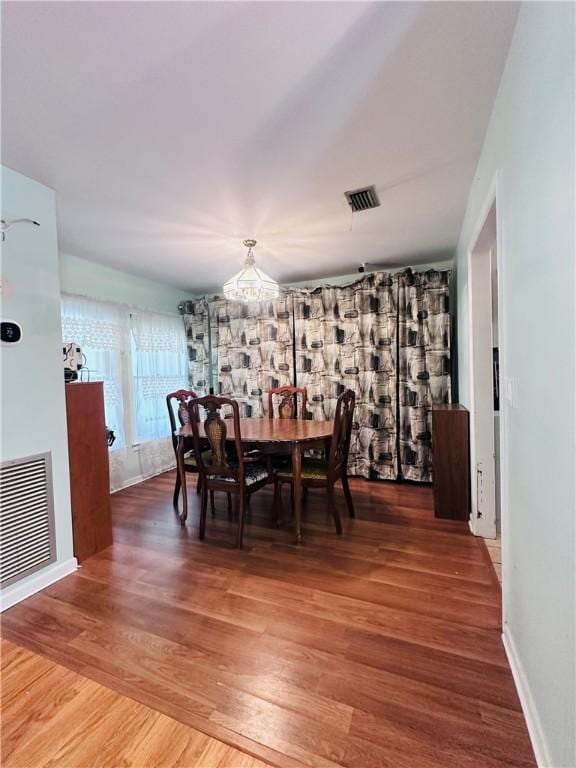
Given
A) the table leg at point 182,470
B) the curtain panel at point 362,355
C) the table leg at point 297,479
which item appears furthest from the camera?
the curtain panel at point 362,355

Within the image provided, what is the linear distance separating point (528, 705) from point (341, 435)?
5.46 feet

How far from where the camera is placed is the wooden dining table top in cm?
242

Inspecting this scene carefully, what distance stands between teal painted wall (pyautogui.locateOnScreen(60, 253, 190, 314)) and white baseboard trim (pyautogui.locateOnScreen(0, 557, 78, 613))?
2.36 meters

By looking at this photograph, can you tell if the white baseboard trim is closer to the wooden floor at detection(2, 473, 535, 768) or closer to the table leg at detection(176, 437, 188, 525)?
the wooden floor at detection(2, 473, 535, 768)

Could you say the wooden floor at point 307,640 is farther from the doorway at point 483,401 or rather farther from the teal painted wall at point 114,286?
the teal painted wall at point 114,286

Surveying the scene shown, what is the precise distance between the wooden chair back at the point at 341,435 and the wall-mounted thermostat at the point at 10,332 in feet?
6.41

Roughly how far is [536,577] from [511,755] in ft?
1.84

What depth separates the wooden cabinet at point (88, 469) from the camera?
2.21m

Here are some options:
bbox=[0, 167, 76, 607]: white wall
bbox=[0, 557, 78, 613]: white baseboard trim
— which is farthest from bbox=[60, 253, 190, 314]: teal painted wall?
bbox=[0, 557, 78, 613]: white baseboard trim

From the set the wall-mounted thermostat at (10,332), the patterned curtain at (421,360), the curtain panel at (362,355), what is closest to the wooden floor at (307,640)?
the patterned curtain at (421,360)

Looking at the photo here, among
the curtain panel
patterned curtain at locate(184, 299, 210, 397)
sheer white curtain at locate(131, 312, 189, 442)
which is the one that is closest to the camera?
the curtain panel

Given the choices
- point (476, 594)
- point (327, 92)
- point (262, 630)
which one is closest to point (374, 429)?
point (476, 594)

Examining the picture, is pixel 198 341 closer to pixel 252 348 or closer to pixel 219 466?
pixel 252 348

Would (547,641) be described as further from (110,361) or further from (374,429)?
(110,361)
